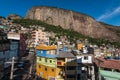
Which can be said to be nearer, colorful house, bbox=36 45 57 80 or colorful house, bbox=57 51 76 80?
colorful house, bbox=57 51 76 80

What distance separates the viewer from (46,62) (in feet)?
182

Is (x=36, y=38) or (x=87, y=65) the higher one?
(x=36, y=38)

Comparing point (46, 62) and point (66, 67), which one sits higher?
point (46, 62)

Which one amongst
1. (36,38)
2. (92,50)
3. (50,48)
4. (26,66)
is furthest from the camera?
(36,38)

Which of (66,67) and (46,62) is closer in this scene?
(66,67)

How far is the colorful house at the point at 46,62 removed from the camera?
5322 centimetres

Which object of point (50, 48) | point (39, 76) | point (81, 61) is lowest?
point (39, 76)

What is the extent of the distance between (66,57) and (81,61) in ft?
23.4

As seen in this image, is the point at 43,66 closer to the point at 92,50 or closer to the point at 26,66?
the point at 26,66

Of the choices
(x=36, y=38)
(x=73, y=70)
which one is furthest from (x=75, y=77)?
(x=36, y=38)

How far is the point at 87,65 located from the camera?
190ft

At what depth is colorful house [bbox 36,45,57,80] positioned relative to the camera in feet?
175

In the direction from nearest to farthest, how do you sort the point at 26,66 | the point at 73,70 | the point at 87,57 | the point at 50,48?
the point at 73,70 → the point at 50,48 → the point at 87,57 → the point at 26,66

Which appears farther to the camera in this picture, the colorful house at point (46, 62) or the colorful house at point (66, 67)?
the colorful house at point (46, 62)
